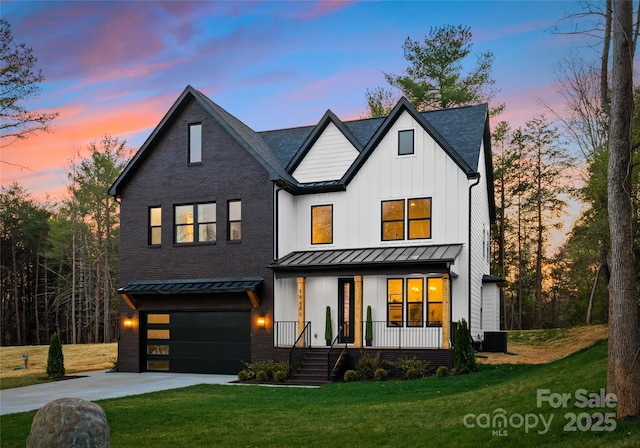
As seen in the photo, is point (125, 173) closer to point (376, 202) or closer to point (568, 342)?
point (376, 202)

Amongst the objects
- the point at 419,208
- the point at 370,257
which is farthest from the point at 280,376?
the point at 419,208

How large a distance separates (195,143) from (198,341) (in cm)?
747

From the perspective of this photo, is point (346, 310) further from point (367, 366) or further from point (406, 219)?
point (406, 219)

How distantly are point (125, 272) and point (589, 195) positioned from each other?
1897 cm

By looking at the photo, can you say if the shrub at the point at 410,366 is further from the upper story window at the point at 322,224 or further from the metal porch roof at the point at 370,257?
the upper story window at the point at 322,224

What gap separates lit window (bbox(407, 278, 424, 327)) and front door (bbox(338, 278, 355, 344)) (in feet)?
6.58

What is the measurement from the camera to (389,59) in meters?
38.3

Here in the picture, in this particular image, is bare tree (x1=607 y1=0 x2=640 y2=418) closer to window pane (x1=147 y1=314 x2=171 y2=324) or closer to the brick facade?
the brick facade

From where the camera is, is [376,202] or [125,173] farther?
[125,173]

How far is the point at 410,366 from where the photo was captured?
18234 millimetres

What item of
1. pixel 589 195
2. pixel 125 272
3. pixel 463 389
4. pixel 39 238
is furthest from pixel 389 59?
pixel 39 238

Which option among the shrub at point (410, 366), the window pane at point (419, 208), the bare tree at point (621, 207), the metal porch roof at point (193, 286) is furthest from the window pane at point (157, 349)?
the bare tree at point (621, 207)

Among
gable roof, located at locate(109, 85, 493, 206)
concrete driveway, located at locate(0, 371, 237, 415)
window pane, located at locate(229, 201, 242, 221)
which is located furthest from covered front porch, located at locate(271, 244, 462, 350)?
concrete driveway, located at locate(0, 371, 237, 415)

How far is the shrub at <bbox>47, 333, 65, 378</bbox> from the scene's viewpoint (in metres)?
21.1
